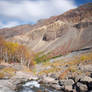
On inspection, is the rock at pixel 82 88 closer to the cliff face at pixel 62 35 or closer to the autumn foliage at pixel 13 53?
the autumn foliage at pixel 13 53

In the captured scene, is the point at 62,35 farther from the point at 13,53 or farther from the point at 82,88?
the point at 82,88

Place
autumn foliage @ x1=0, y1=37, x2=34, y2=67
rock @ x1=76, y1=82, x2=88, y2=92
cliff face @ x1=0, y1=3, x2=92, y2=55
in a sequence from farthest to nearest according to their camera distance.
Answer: cliff face @ x1=0, y1=3, x2=92, y2=55 → autumn foliage @ x1=0, y1=37, x2=34, y2=67 → rock @ x1=76, y1=82, x2=88, y2=92

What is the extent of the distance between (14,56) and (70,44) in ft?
215

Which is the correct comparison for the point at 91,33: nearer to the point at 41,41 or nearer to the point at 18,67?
the point at 41,41

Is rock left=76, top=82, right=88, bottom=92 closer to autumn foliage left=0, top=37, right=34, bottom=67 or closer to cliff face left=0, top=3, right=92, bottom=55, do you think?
autumn foliage left=0, top=37, right=34, bottom=67

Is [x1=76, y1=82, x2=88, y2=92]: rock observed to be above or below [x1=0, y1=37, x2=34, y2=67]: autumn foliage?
below

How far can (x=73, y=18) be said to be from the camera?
161 meters

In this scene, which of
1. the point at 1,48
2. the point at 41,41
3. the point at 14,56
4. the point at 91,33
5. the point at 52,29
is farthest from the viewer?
the point at 52,29

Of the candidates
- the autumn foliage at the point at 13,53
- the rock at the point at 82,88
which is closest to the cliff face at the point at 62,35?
the autumn foliage at the point at 13,53

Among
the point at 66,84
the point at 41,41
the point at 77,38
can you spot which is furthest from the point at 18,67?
the point at 41,41

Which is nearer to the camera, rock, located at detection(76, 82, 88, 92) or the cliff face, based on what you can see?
rock, located at detection(76, 82, 88, 92)

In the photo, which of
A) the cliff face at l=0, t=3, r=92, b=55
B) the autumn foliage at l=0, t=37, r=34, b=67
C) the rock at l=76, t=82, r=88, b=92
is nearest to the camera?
the rock at l=76, t=82, r=88, b=92

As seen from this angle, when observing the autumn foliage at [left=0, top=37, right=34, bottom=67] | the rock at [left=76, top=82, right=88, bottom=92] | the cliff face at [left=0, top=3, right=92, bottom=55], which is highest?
the cliff face at [left=0, top=3, right=92, bottom=55]

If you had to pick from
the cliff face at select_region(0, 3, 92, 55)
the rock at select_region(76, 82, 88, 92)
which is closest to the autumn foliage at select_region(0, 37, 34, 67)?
the rock at select_region(76, 82, 88, 92)
